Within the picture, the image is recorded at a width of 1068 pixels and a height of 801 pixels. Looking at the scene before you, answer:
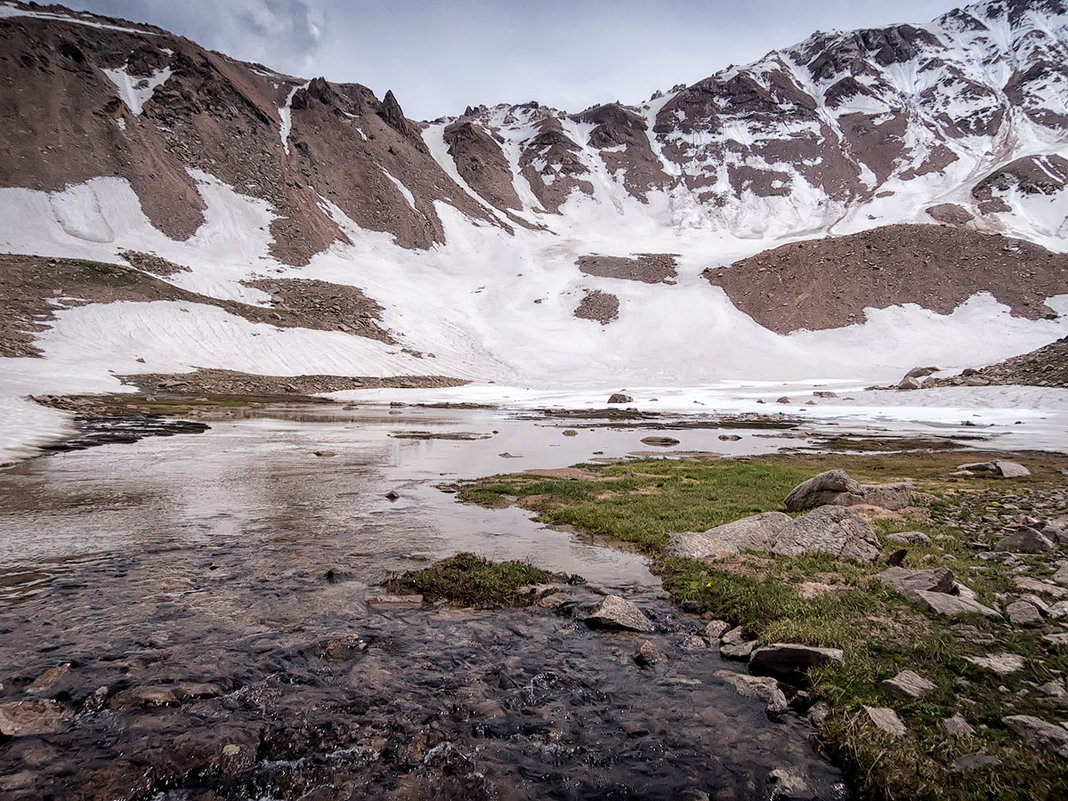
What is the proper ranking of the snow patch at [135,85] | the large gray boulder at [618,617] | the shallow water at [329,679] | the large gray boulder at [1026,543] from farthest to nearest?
the snow patch at [135,85] < the large gray boulder at [1026,543] < the large gray boulder at [618,617] < the shallow water at [329,679]

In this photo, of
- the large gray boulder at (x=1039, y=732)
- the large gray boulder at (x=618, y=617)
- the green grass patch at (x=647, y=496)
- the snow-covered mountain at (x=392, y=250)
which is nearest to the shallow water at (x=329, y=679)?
the large gray boulder at (x=618, y=617)

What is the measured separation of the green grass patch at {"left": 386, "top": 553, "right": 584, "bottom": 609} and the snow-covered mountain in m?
46.5

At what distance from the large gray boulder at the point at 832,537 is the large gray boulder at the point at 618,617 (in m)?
4.06

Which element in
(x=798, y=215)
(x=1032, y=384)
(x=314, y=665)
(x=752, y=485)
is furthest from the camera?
(x=798, y=215)

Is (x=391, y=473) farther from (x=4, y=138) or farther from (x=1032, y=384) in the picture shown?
(x=4, y=138)

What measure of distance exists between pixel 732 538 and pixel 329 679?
324 inches

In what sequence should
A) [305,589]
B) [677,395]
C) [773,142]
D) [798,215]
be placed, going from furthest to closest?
1. [773,142]
2. [798,215]
3. [677,395]
4. [305,589]

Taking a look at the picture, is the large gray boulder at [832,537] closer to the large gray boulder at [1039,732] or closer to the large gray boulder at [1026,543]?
the large gray boulder at [1026,543]

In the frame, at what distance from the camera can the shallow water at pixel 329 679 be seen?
16.3 ft

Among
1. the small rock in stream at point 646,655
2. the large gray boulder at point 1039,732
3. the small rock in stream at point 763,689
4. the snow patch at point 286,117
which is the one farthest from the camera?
the snow patch at point 286,117

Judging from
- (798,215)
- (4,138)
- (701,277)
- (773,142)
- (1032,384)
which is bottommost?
(1032,384)

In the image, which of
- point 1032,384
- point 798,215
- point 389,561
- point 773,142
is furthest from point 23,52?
point 773,142

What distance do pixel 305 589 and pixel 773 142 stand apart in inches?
8722

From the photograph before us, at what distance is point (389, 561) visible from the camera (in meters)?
10.8
